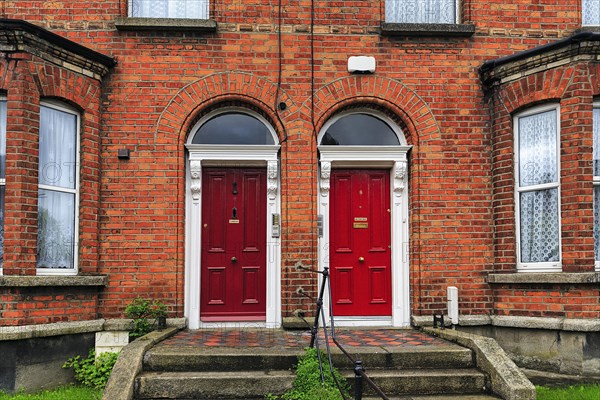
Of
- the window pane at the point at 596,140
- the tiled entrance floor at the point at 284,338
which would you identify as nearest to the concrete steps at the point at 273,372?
the tiled entrance floor at the point at 284,338

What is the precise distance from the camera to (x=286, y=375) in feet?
19.7

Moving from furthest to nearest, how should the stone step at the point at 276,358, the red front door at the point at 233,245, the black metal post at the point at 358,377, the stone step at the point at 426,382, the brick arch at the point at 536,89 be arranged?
1. the red front door at the point at 233,245
2. the brick arch at the point at 536,89
3. the stone step at the point at 276,358
4. the stone step at the point at 426,382
5. the black metal post at the point at 358,377

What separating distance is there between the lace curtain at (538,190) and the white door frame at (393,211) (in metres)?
1.58

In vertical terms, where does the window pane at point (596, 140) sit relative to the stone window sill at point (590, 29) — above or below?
below

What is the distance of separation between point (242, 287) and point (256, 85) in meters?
2.86

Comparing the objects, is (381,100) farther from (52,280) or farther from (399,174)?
(52,280)

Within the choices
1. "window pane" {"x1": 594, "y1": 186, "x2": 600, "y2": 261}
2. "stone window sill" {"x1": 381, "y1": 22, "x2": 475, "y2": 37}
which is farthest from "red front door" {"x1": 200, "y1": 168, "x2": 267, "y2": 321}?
"window pane" {"x1": 594, "y1": 186, "x2": 600, "y2": 261}

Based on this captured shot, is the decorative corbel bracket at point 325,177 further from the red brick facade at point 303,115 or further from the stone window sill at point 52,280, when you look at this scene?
the stone window sill at point 52,280

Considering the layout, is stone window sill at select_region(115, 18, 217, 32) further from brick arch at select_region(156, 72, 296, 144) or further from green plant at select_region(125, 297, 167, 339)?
green plant at select_region(125, 297, 167, 339)

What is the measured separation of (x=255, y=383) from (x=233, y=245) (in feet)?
8.89

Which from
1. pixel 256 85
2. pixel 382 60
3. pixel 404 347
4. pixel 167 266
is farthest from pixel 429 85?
pixel 167 266

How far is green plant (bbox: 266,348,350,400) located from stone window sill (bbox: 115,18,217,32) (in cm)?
467

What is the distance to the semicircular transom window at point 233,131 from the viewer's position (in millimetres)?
8336

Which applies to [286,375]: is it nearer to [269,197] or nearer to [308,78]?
[269,197]
